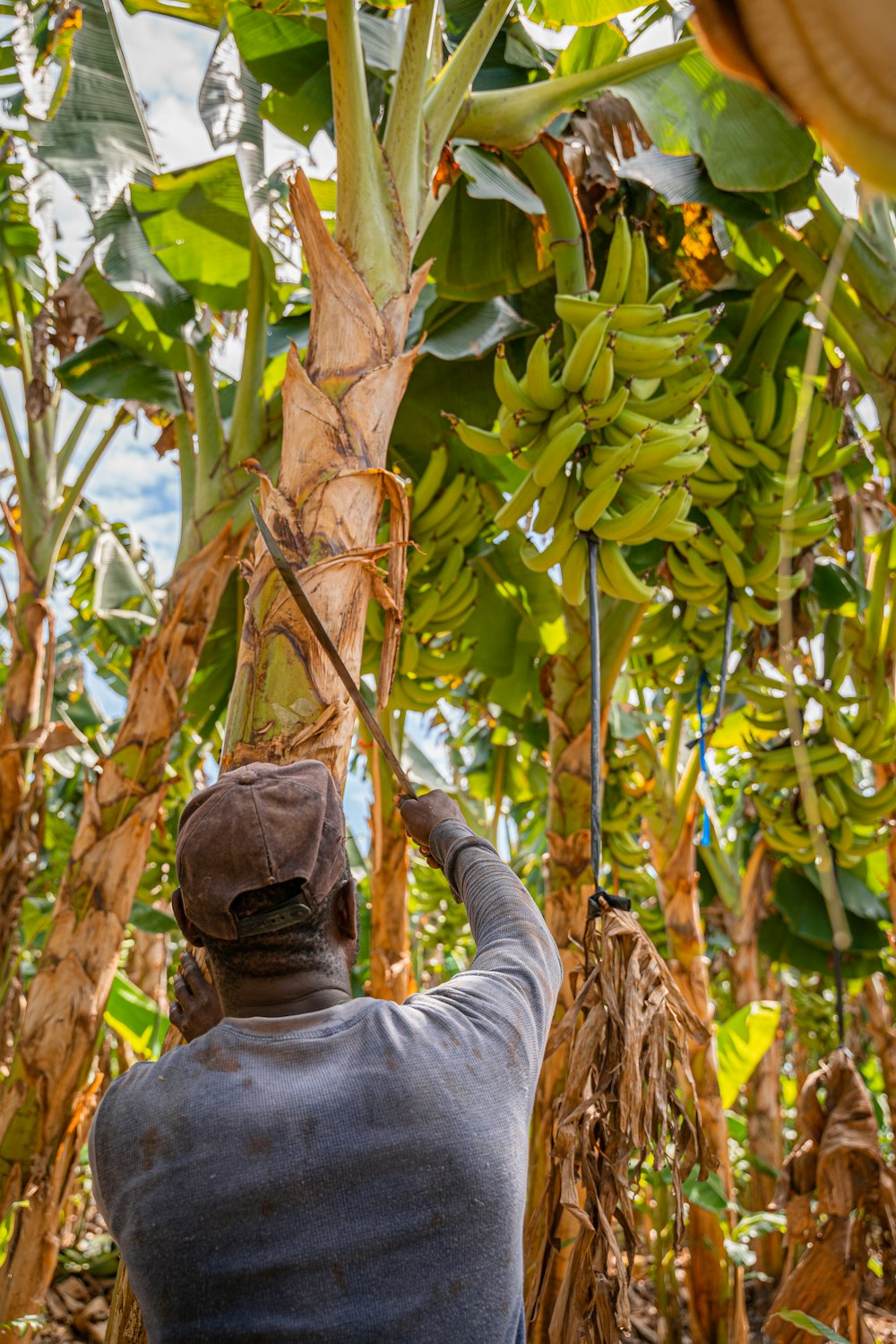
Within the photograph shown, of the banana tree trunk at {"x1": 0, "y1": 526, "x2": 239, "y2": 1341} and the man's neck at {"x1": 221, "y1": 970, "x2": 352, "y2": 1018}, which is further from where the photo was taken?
the banana tree trunk at {"x1": 0, "y1": 526, "x2": 239, "y2": 1341}

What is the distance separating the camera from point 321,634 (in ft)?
5.41

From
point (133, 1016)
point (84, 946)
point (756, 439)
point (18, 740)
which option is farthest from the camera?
point (133, 1016)

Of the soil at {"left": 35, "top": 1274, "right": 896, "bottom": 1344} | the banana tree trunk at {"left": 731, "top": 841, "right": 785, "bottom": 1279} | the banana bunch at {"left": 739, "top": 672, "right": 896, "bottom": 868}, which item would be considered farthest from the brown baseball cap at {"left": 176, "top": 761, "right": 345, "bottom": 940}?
the banana tree trunk at {"left": 731, "top": 841, "right": 785, "bottom": 1279}

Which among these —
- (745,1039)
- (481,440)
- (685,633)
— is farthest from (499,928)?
(745,1039)

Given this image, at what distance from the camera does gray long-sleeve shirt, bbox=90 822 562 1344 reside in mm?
1033

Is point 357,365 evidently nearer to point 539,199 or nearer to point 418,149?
point 418,149

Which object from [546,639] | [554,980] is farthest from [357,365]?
[546,639]

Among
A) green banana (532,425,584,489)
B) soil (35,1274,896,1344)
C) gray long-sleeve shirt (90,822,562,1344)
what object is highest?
green banana (532,425,584,489)

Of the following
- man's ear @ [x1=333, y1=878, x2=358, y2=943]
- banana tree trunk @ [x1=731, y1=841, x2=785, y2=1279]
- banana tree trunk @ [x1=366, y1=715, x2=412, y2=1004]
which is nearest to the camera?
man's ear @ [x1=333, y1=878, x2=358, y2=943]

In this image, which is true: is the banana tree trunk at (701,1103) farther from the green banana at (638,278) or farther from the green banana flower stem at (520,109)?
the green banana flower stem at (520,109)

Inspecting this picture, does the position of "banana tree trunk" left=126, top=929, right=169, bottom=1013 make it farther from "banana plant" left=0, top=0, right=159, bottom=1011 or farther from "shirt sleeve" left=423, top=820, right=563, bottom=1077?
"shirt sleeve" left=423, top=820, right=563, bottom=1077

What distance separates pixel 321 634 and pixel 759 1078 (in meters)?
7.45

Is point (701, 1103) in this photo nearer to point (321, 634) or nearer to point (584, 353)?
point (584, 353)

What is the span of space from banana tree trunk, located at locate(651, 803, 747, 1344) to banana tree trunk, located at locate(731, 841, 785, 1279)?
4.66 ft
